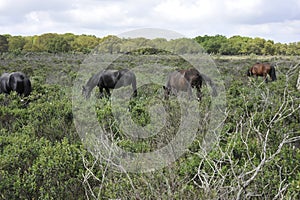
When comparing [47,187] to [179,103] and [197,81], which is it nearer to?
[179,103]

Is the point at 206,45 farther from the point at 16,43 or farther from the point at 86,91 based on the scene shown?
the point at 16,43

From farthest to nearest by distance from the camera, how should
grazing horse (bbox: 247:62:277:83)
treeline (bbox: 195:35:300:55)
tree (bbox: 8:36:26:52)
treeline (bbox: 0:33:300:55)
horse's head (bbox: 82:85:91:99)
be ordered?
tree (bbox: 8:36:26:52) → treeline (bbox: 0:33:300:55) → treeline (bbox: 195:35:300:55) → grazing horse (bbox: 247:62:277:83) → horse's head (bbox: 82:85:91:99)

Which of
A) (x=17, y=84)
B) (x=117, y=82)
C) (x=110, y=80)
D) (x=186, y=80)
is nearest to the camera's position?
(x=186, y=80)

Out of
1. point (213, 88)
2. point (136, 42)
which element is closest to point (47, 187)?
point (136, 42)

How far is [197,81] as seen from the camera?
36.7 ft

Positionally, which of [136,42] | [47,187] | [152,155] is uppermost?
[136,42]

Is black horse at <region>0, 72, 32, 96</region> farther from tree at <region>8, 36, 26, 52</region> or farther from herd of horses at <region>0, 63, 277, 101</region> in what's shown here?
tree at <region>8, 36, 26, 52</region>

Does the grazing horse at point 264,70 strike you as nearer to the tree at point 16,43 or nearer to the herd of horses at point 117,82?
the herd of horses at point 117,82

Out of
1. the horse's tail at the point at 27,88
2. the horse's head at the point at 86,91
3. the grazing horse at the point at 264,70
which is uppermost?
the grazing horse at the point at 264,70

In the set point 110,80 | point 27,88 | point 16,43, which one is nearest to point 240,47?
point 16,43

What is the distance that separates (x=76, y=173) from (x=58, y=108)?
11.3ft

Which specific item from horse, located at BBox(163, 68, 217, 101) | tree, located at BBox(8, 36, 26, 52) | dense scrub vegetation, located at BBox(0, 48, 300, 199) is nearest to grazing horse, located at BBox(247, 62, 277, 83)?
horse, located at BBox(163, 68, 217, 101)

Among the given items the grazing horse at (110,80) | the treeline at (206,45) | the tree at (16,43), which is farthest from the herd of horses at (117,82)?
the tree at (16,43)

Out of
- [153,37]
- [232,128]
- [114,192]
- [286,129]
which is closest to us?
[114,192]
